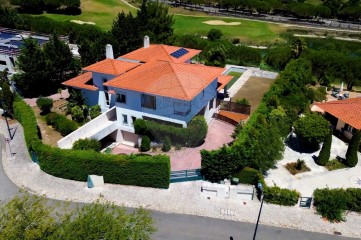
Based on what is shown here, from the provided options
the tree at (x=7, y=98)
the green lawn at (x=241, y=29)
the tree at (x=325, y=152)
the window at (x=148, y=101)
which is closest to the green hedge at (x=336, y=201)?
the tree at (x=325, y=152)

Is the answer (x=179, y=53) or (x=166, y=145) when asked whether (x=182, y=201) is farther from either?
(x=179, y=53)

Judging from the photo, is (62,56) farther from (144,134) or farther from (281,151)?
(281,151)

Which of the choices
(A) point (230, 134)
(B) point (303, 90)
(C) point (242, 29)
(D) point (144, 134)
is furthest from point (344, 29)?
(D) point (144, 134)

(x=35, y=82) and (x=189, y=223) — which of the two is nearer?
(x=189, y=223)

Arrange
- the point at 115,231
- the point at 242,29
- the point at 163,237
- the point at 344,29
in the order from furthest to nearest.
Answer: the point at 344,29 < the point at 242,29 < the point at 163,237 < the point at 115,231

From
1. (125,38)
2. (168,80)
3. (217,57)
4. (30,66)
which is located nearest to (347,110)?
(168,80)

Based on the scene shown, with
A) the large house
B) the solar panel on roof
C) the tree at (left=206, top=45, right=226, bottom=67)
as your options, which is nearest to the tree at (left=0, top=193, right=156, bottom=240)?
the large house
